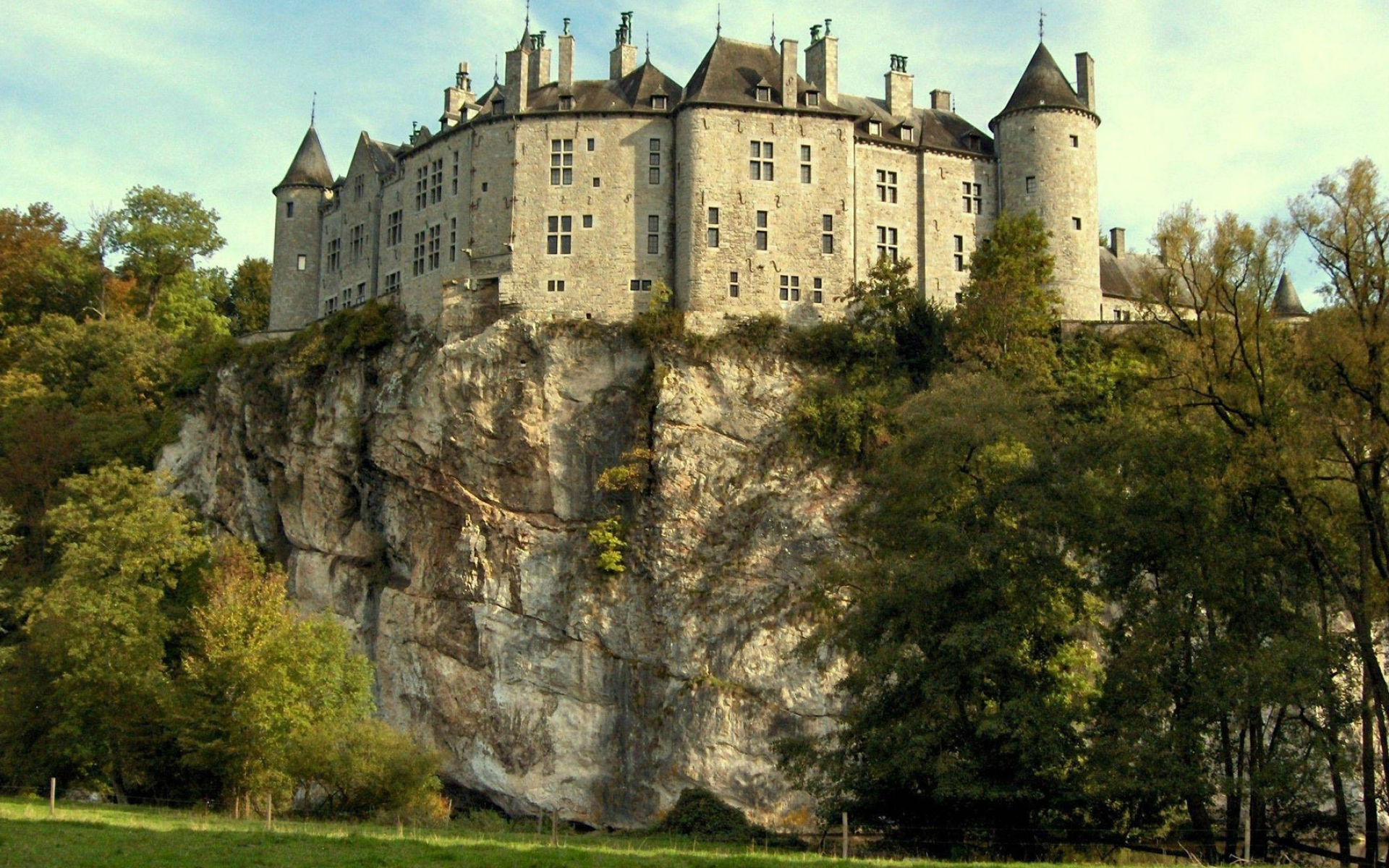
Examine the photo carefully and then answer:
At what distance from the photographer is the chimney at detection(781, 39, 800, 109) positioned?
56.7 meters

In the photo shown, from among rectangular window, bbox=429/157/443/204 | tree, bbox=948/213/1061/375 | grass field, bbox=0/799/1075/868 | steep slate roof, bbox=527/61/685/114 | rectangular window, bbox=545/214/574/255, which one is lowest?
grass field, bbox=0/799/1075/868

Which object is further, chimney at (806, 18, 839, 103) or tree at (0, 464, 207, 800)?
chimney at (806, 18, 839, 103)

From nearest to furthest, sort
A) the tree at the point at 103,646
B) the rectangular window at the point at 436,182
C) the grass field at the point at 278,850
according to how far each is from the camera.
A: the grass field at the point at 278,850 < the tree at the point at 103,646 < the rectangular window at the point at 436,182

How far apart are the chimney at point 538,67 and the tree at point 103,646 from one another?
19.9 metres

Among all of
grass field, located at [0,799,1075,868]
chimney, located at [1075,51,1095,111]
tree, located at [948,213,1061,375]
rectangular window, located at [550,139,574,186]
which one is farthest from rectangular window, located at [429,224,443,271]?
grass field, located at [0,799,1075,868]

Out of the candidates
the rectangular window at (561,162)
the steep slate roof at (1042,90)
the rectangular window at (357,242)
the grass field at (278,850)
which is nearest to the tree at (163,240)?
the rectangular window at (357,242)

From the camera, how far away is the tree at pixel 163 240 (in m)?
76.5

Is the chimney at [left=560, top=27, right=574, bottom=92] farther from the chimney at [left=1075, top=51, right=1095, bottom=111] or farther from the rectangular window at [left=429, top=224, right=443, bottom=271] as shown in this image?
the chimney at [left=1075, top=51, right=1095, bottom=111]

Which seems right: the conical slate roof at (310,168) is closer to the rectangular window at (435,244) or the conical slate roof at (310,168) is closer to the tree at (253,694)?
the rectangular window at (435,244)

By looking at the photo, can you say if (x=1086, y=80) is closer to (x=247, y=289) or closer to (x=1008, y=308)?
(x=1008, y=308)

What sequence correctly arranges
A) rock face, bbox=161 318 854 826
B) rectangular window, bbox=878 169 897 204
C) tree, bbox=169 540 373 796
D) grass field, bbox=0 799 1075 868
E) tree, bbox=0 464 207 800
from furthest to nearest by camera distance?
rectangular window, bbox=878 169 897 204
rock face, bbox=161 318 854 826
tree, bbox=0 464 207 800
tree, bbox=169 540 373 796
grass field, bbox=0 799 1075 868

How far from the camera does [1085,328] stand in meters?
54.8

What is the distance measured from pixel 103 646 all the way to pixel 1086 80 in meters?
40.7

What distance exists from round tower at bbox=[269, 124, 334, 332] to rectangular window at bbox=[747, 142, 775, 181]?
20.4 meters
